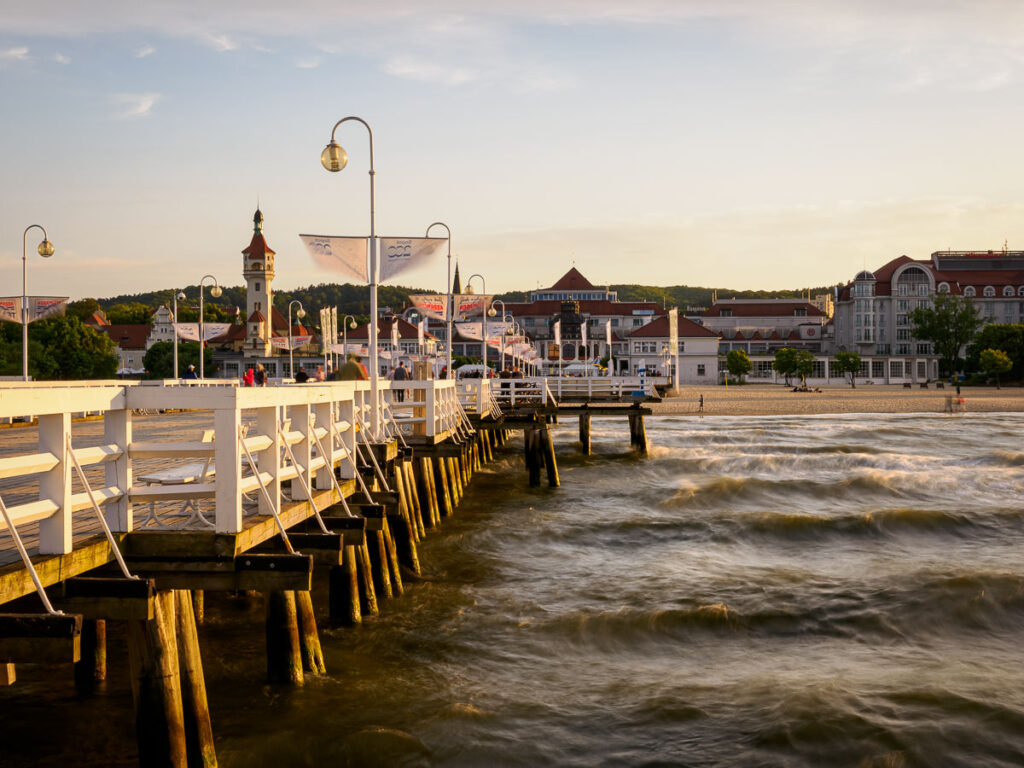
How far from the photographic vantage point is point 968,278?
13875cm

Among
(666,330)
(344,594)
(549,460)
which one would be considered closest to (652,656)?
(344,594)

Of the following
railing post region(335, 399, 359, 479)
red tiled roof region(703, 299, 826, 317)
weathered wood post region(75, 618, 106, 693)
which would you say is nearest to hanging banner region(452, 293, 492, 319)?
railing post region(335, 399, 359, 479)

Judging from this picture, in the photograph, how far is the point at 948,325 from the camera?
120125mm

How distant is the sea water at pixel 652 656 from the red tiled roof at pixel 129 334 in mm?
137514

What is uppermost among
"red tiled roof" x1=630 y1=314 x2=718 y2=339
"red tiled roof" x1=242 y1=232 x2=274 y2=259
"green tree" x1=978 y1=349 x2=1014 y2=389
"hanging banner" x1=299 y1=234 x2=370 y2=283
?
"red tiled roof" x1=242 y1=232 x2=274 y2=259

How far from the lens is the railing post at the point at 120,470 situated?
21.4 ft

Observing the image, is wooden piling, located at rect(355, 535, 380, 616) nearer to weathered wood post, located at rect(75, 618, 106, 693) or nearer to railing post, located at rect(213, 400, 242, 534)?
weathered wood post, located at rect(75, 618, 106, 693)

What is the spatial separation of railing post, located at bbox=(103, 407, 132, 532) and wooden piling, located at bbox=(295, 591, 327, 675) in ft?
8.11

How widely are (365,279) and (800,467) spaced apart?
22963 mm

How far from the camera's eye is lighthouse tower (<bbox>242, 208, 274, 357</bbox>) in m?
131

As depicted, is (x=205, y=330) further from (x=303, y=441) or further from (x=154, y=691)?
(x=154, y=691)

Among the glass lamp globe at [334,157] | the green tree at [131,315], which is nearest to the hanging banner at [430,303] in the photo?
the glass lamp globe at [334,157]

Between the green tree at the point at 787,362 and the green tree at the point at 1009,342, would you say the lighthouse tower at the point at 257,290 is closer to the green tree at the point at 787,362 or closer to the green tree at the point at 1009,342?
the green tree at the point at 787,362

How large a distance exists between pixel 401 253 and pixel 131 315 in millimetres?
167458
